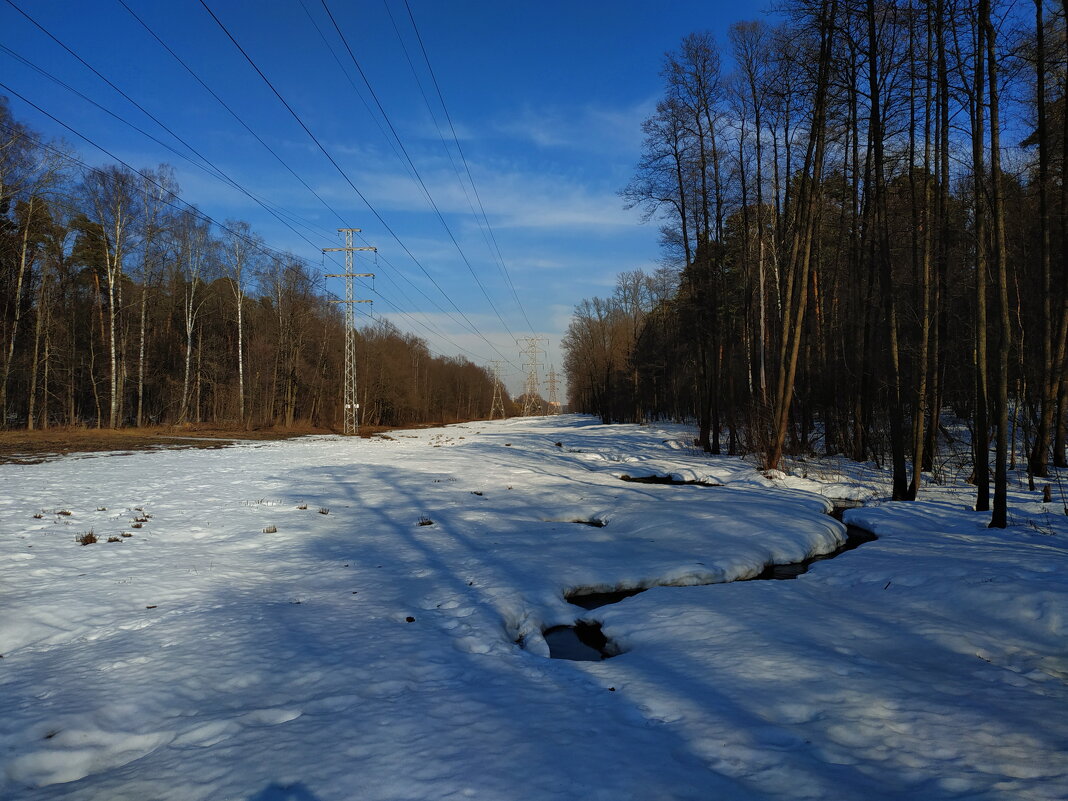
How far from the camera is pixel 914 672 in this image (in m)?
4.31

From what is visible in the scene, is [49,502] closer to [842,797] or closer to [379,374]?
[842,797]

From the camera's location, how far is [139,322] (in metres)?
36.7

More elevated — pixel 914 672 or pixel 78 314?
pixel 78 314

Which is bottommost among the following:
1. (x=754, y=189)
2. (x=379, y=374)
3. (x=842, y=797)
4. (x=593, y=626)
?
(x=593, y=626)

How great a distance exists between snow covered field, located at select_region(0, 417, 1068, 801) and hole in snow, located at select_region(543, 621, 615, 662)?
14 cm

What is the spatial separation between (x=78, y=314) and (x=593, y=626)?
44.2m

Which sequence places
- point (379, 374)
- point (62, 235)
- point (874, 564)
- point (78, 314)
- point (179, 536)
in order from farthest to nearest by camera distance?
point (379, 374), point (78, 314), point (62, 235), point (179, 536), point (874, 564)

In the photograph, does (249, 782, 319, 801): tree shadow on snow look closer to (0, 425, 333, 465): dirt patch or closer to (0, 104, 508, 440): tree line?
(0, 425, 333, 465): dirt patch

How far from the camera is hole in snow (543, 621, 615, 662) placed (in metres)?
5.11

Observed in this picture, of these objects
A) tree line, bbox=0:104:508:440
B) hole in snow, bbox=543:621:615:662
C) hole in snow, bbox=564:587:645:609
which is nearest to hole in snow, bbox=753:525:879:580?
hole in snow, bbox=564:587:645:609

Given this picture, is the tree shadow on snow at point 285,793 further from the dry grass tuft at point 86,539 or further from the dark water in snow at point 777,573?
the dry grass tuft at point 86,539

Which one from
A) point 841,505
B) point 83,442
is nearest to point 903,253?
point 841,505

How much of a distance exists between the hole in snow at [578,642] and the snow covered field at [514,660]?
14 cm

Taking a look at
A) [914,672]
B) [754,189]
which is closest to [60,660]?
[914,672]
